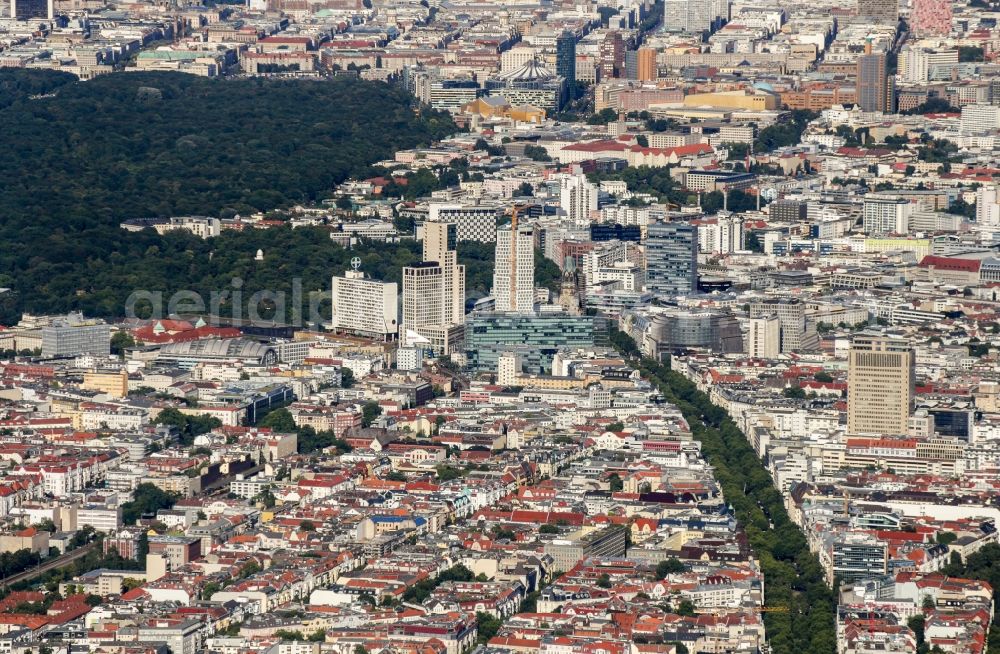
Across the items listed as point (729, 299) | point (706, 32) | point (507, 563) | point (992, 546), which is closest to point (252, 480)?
point (507, 563)

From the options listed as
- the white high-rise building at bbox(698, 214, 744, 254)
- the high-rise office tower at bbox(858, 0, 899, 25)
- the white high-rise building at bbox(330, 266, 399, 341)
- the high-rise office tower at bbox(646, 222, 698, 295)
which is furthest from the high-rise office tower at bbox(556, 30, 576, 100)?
the white high-rise building at bbox(330, 266, 399, 341)

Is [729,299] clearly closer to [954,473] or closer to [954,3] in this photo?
[954,473]

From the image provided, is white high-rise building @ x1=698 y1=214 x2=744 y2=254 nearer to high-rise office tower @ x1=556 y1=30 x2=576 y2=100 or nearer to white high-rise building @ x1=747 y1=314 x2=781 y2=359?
white high-rise building @ x1=747 y1=314 x2=781 y2=359

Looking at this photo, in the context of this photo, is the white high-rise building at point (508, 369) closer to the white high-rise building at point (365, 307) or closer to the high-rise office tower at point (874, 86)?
the white high-rise building at point (365, 307)

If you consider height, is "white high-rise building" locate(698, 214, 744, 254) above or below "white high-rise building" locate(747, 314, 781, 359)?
above

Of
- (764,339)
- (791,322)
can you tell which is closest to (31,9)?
(791,322)

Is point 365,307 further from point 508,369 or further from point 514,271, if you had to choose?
point 508,369

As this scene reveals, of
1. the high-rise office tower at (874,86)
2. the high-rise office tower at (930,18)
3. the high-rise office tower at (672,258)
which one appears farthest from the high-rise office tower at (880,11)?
the high-rise office tower at (672,258)
